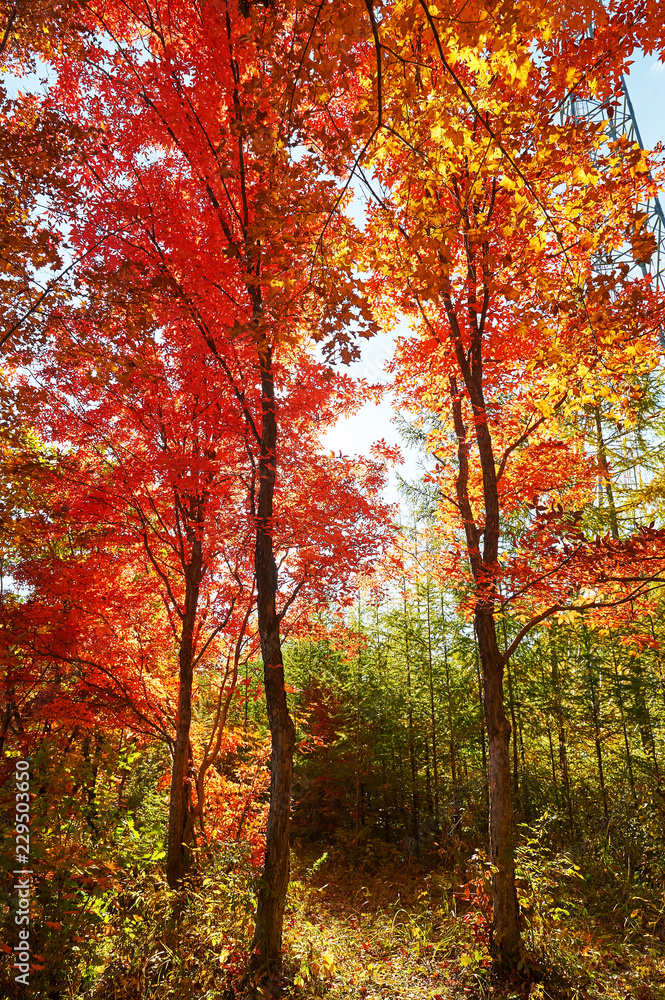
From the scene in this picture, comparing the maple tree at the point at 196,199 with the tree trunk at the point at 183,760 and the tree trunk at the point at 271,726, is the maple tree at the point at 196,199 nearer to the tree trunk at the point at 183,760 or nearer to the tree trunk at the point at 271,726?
the tree trunk at the point at 271,726

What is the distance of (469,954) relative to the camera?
4520 mm

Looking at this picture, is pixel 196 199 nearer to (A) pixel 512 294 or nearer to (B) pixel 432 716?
(A) pixel 512 294

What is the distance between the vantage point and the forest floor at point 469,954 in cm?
415

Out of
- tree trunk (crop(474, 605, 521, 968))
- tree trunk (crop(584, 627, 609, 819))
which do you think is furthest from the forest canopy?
tree trunk (crop(584, 627, 609, 819))

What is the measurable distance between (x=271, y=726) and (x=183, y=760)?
2.15 m

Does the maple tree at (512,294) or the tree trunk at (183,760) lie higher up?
the maple tree at (512,294)

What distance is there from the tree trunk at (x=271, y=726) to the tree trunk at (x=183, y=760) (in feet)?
6.02

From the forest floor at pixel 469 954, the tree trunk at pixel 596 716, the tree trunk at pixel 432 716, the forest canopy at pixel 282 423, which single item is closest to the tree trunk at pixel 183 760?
the forest canopy at pixel 282 423

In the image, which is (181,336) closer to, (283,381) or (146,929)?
(283,381)

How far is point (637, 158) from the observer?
388 cm

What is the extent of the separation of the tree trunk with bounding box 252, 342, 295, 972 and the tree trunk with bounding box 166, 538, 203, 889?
1.84 m

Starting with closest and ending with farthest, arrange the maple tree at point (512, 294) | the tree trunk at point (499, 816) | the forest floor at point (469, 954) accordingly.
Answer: the maple tree at point (512, 294)
the forest floor at point (469, 954)
the tree trunk at point (499, 816)

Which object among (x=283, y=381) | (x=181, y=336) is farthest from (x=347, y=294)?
(x=181, y=336)

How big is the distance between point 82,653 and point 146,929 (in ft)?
9.16
